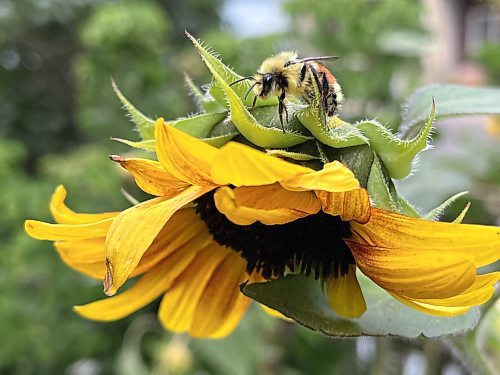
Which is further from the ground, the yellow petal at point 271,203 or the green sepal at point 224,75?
the green sepal at point 224,75

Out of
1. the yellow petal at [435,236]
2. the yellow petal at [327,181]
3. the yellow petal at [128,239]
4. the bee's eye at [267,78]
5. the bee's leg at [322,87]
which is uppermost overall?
the bee's eye at [267,78]

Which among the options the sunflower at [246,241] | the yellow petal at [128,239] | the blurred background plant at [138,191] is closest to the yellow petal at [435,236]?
the sunflower at [246,241]

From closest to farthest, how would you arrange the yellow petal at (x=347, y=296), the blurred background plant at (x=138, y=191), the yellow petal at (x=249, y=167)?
the yellow petal at (x=249, y=167) < the yellow petal at (x=347, y=296) < the blurred background plant at (x=138, y=191)

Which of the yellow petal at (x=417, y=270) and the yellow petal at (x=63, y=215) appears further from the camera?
the yellow petal at (x=63, y=215)

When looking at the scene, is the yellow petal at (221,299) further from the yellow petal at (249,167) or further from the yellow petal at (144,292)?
the yellow petal at (249,167)

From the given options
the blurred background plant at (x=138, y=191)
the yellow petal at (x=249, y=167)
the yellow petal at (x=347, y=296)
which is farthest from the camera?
the blurred background plant at (x=138, y=191)

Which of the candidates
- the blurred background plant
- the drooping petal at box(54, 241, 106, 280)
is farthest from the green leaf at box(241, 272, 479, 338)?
the blurred background plant

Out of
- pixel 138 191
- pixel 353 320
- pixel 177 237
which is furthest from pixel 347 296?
pixel 138 191
